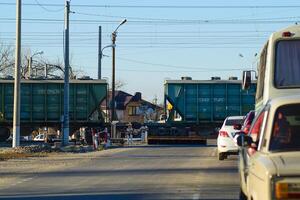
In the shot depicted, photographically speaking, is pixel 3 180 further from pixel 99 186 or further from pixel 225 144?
pixel 225 144

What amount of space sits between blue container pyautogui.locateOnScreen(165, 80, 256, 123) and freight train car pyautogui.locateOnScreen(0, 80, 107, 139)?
498cm

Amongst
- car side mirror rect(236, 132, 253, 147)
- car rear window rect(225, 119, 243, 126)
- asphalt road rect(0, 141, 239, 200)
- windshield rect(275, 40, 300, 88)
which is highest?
windshield rect(275, 40, 300, 88)

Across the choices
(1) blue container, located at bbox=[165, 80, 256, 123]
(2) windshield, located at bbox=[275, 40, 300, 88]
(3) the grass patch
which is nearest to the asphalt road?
(2) windshield, located at bbox=[275, 40, 300, 88]

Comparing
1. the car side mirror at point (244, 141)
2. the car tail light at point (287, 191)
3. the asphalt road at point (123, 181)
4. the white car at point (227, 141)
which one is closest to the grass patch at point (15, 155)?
the asphalt road at point (123, 181)

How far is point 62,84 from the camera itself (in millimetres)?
42812

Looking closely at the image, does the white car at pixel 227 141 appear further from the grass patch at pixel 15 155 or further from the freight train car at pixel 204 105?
the freight train car at pixel 204 105

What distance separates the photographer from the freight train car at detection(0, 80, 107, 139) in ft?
139

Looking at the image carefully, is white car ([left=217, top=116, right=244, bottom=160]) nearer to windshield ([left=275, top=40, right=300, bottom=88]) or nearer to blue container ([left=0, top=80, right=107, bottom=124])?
windshield ([left=275, top=40, right=300, bottom=88])

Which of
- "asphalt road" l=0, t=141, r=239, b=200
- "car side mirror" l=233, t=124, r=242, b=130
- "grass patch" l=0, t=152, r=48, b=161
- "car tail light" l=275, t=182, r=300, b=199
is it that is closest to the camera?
"car tail light" l=275, t=182, r=300, b=199

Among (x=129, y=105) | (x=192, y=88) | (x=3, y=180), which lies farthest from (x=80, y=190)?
(x=129, y=105)

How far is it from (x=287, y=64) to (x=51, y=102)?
31.1m

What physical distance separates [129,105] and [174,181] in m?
105

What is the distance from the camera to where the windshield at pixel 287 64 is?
12.9 metres

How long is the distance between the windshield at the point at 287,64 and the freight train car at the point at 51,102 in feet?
99.3
